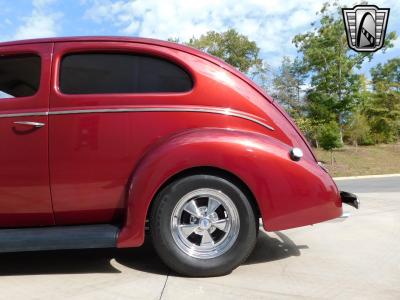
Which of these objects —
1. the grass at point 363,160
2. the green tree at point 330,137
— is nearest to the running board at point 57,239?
the grass at point 363,160

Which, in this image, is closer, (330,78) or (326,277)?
(326,277)

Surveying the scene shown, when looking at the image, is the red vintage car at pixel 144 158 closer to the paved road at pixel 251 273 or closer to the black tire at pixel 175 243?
the black tire at pixel 175 243

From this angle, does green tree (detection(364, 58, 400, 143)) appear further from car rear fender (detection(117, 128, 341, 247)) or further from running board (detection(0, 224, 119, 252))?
running board (detection(0, 224, 119, 252))

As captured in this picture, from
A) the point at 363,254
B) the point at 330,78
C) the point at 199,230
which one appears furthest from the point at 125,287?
the point at 330,78

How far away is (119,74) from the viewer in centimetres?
375

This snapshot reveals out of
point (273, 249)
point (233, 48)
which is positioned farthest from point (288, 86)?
point (273, 249)

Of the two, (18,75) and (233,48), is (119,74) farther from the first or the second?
(233,48)

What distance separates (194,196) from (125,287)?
32.0 inches

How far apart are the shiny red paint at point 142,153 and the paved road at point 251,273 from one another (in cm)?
36

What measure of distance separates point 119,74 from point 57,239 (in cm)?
135

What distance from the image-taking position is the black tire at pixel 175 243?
11.3 ft

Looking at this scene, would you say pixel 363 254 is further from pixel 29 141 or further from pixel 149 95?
pixel 29 141

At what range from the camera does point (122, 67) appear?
12.4 feet

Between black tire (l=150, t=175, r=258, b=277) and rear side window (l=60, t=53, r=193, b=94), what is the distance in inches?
31.5
